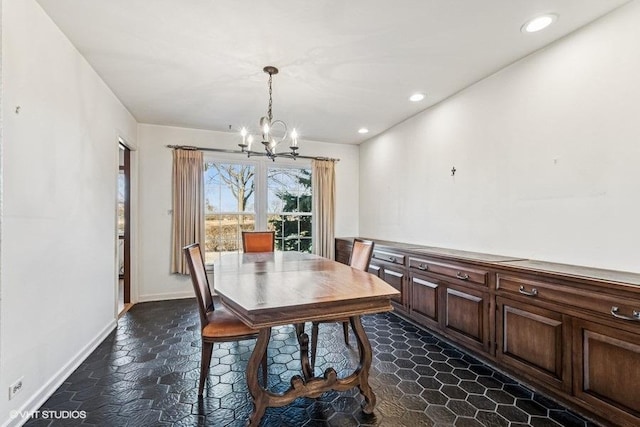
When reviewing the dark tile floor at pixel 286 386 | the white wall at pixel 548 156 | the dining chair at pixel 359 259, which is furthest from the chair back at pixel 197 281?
the white wall at pixel 548 156

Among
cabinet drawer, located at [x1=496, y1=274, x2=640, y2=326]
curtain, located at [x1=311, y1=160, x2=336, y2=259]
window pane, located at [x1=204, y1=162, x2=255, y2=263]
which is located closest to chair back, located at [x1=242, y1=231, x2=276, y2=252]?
window pane, located at [x1=204, y1=162, x2=255, y2=263]

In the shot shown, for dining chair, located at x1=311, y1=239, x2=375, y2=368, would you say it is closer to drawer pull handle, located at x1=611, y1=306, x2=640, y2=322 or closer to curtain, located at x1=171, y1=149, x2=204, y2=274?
drawer pull handle, located at x1=611, y1=306, x2=640, y2=322

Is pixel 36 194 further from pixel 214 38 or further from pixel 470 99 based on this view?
pixel 470 99

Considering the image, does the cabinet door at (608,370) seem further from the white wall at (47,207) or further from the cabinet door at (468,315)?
the white wall at (47,207)

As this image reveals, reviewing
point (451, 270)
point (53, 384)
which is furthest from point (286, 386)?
point (451, 270)

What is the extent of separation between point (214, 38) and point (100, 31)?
2.78ft

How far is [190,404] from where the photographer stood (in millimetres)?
1962

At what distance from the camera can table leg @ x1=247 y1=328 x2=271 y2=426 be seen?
5.47 feet

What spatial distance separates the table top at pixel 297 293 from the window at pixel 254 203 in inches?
94.3

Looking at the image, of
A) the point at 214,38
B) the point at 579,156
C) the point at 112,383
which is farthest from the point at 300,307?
the point at 579,156

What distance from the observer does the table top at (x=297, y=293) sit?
1539 mm

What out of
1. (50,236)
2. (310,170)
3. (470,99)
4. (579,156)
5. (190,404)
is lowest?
(190,404)

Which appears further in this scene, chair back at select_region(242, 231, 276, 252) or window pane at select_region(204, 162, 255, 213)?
window pane at select_region(204, 162, 255, 213)

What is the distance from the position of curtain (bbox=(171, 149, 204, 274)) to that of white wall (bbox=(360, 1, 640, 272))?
3.31 meters
